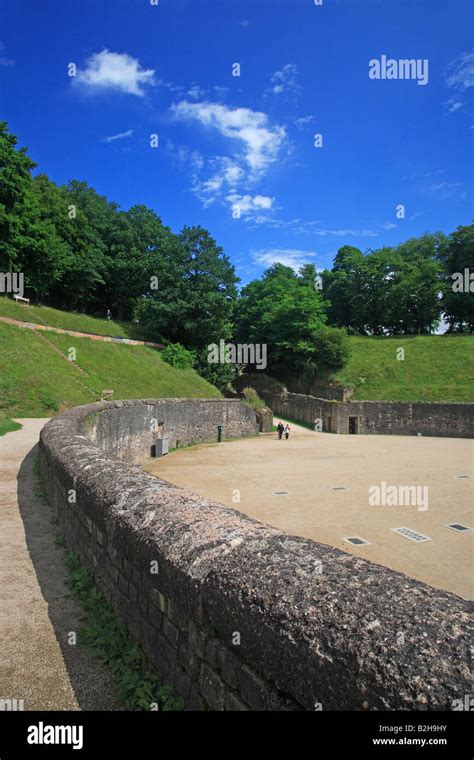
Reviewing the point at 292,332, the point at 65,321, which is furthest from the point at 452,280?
the point at 65,321

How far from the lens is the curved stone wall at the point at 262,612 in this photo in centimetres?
163

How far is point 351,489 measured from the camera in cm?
1356

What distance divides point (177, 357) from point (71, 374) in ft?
44.9

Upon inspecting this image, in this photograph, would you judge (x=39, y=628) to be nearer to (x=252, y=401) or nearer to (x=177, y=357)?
(x=252, y=401)

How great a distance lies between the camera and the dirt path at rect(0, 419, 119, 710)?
9.73 feet

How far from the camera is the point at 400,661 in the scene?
160 cm

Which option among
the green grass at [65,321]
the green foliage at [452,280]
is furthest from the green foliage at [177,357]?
the green foliage at [452,280]

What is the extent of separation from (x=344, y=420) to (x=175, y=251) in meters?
25.4

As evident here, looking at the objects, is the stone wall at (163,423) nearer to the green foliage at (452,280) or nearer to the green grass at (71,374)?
the green grass at (71,374)

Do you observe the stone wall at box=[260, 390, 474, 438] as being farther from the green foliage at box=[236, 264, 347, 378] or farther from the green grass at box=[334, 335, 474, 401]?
the green foliage at box=[236, 264, 347, 378]

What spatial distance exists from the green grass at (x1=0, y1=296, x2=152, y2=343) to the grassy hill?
29cm
